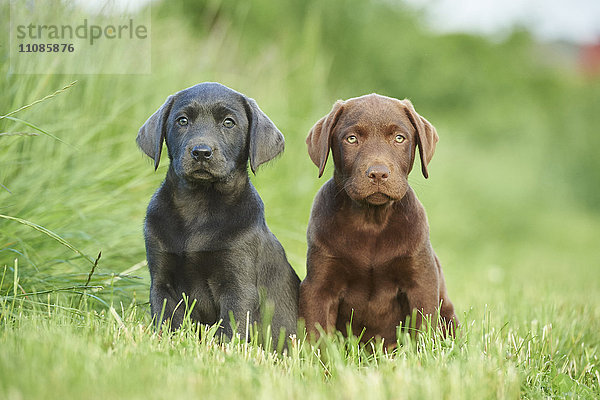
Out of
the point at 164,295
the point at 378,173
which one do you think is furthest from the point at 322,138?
the point at 164,295

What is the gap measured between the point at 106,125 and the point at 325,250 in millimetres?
2440

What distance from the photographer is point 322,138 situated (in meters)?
3.54

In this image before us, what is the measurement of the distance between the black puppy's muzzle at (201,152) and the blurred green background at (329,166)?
0.88 meters

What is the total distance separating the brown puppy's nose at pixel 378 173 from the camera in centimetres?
320

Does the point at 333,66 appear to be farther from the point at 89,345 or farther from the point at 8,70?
the point at 89,345

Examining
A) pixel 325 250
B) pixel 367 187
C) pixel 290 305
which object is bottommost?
pixel 290 305

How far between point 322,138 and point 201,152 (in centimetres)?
70

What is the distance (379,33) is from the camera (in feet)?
45.6

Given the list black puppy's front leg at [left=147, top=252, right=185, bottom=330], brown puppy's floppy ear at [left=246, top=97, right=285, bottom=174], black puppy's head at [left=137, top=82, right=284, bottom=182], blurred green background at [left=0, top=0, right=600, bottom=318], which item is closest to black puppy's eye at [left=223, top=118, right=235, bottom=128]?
black puppy's head at [left=137, top=82, right=284, bottom=182]

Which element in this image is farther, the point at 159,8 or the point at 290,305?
the point at 159,8

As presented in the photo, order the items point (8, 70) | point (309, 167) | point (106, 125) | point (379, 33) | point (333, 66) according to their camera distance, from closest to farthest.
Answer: point (8, 70) < point (106, 125) < point (309, 167) < point (333, 66) < point (379, 33)

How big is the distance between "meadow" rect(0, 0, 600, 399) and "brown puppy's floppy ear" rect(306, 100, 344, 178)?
0.93 meters

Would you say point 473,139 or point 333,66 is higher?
point 333,66

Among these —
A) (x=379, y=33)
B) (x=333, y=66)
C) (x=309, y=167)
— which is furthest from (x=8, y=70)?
(x=379, y=33)
